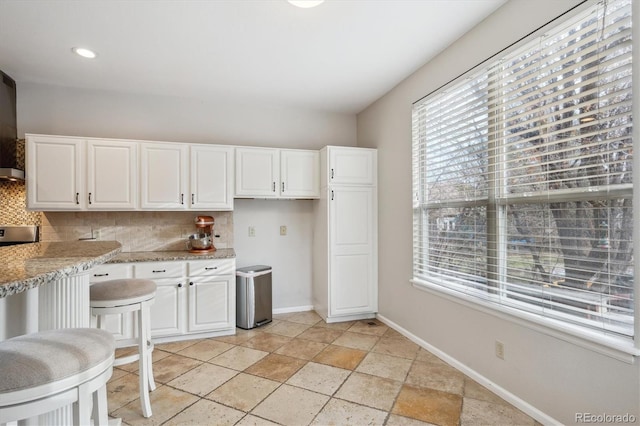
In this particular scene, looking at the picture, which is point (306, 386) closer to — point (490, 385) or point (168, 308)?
point (490, 385)

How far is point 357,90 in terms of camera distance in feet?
11.9

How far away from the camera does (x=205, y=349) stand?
121 inches

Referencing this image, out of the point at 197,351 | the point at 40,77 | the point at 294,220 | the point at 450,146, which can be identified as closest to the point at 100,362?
the point at 197,351

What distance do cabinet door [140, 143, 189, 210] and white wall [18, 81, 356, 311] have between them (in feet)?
1.38

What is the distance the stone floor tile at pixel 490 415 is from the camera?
194cm

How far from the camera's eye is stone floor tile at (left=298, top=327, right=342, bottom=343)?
330 cm

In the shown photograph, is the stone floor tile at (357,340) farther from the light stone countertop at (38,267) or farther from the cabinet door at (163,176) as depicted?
the light stone countertop at (38,267)

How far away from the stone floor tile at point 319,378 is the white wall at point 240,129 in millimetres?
1600

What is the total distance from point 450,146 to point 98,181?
131 inches

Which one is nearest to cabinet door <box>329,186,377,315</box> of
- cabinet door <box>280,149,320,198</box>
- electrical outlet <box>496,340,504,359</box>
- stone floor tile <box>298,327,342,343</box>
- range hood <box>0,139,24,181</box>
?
stone floor tile <box>298,327,342,343</box>

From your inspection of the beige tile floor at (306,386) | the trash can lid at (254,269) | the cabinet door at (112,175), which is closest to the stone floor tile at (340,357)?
the beige tile floor at (306,386)

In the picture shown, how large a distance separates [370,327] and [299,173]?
194 cm

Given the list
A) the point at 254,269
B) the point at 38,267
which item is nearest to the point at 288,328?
the point at 254,269

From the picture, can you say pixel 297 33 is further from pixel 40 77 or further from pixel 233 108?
pixel 40 77
